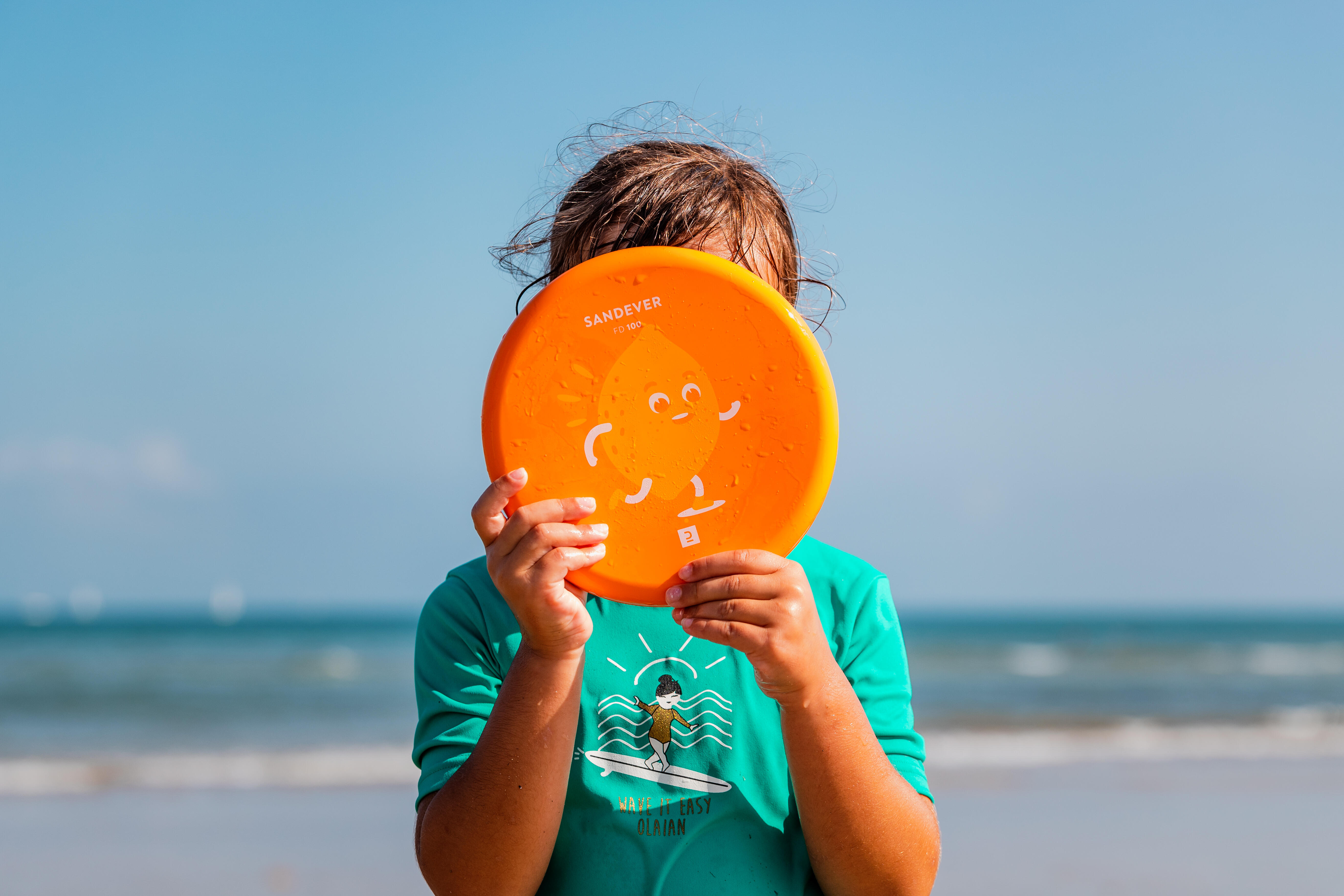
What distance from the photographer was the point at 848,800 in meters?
1.30

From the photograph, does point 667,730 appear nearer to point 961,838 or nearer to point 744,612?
point 744,612

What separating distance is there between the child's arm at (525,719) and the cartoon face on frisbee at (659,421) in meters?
0.08

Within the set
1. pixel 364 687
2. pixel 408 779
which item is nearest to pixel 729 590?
pixel 408 779

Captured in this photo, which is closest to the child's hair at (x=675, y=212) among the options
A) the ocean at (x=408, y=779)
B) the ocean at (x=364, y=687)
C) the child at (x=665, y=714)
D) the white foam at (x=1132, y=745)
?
the child at (x=665, y=714)

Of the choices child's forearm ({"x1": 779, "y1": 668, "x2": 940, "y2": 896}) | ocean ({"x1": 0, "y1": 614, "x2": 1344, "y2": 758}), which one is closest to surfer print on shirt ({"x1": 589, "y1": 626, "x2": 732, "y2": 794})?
child's forearm ({"x1": 779, "y1": 668, "x2": 940, "y2": 896})

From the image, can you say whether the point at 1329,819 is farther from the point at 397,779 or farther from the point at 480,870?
the point at 480,870

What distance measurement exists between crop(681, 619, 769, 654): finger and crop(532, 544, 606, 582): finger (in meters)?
0.15

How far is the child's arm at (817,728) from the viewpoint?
1.24 meters

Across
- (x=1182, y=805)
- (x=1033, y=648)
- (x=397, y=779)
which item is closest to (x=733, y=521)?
(x=1182, y=805)

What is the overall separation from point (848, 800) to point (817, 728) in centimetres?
11

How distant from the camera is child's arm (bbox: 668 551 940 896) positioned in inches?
48.7

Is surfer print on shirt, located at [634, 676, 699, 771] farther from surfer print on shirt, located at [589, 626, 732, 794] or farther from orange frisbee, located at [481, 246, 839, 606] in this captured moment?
orange frisbee, located at [481, 246, 839, 606]

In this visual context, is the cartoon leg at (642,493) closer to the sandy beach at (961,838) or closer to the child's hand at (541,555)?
the child's hand at (541,555)

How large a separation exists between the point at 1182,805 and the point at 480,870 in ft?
23.4
